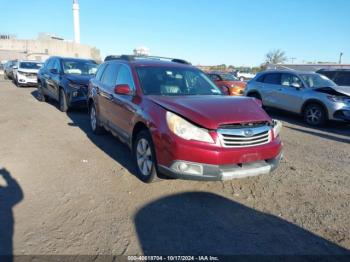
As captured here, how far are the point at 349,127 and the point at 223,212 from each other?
797cm

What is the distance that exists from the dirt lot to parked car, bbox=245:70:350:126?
11.2 feet

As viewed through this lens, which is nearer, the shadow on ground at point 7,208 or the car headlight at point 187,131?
the shadow on ground at point 7,208

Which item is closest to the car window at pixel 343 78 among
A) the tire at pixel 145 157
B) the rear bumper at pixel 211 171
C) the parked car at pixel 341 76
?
the parked car at pixel 341 76

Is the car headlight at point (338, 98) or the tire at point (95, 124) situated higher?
the car headlight at point (338, 98)

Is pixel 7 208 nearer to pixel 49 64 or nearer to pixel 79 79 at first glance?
pixel 79 79

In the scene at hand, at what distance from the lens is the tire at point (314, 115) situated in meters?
9.45

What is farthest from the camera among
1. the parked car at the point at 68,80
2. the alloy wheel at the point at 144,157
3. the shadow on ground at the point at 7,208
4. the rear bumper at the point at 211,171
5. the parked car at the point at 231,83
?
the parked car at the point at 231,83

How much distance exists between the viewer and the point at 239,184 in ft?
15.2

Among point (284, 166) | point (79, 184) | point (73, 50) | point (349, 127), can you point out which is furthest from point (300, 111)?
point (73, 50)

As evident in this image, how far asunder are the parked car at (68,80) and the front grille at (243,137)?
22.3ft

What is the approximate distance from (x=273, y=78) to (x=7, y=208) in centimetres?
974

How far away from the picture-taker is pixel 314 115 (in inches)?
380

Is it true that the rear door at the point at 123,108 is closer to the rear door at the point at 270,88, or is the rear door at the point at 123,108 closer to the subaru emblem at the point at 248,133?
the subaru emblem at the point at 248,133

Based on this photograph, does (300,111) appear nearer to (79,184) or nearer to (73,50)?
(79,184)
